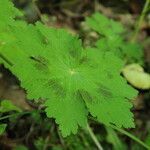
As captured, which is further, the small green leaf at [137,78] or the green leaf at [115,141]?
the small green leaf at [137,78]

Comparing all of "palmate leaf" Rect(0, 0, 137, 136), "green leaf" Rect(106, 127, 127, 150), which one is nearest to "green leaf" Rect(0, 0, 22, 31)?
"palmate leaf" Rect(0, 0, 137, 136)

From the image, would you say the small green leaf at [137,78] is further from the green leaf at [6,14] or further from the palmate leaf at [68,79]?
the green leaf at [6,14]

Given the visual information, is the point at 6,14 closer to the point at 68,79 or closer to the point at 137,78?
the point at 68,79

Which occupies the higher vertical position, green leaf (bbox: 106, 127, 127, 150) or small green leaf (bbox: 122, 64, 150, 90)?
small green leaf (bbox: 122, 64, 150, 90)

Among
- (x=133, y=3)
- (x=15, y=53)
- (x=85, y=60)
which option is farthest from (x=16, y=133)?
(x=133, y=3)

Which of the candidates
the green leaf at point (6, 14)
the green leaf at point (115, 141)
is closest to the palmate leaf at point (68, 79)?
the green leaf at point (6, 14)

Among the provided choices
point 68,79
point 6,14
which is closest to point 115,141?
point 68,79

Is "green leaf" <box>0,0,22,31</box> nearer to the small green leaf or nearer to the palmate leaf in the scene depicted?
the palmate leaf

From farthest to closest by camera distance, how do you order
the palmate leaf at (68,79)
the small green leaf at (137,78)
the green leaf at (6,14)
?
1. the small green leaf at (137,78)
2. the green leaf at (6,14)
3. the palmate leaf at (68,79)
